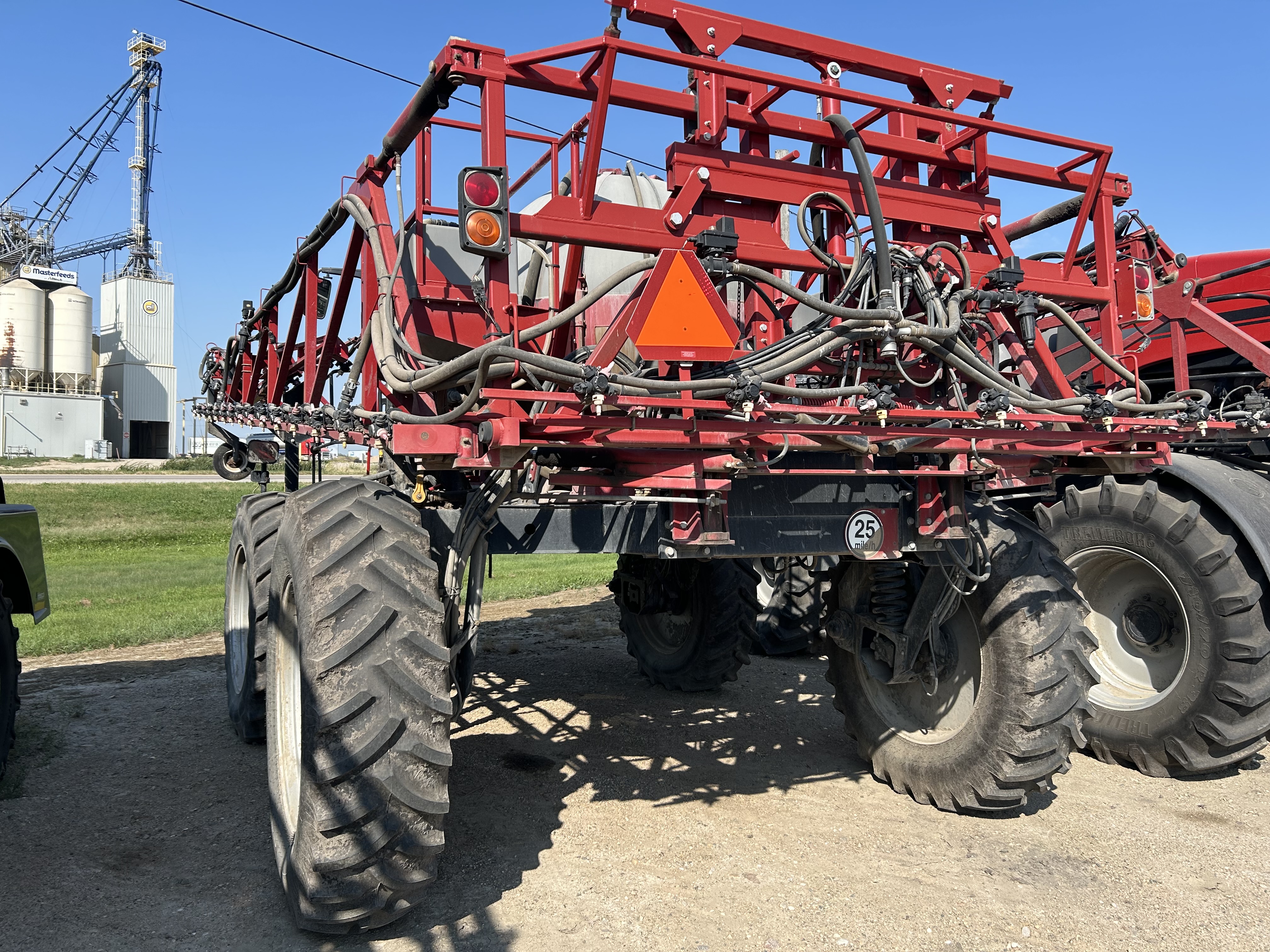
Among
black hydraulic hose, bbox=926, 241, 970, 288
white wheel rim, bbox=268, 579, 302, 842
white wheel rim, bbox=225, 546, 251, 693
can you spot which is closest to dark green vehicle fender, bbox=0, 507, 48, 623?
white wheel rim, bbox=225, 546, 251, 693

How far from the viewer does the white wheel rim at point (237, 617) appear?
5543mm

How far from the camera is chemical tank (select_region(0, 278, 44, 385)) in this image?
48.8 meters

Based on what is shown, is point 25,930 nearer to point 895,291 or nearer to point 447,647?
point 447,647

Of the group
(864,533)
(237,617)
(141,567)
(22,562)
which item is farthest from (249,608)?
(141,567)

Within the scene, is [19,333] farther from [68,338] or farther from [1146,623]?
[1146,623]

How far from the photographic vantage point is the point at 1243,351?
5.59 m

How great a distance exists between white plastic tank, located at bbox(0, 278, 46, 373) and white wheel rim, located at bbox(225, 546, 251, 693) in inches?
2087

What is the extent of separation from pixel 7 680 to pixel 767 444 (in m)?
4.08

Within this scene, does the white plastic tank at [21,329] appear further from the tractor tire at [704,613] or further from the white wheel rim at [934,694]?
the white wheel rim at [934,694]

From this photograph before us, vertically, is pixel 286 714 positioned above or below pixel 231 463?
below

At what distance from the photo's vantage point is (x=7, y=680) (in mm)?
4617

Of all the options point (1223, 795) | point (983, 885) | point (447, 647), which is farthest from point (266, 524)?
point (1223, 795)

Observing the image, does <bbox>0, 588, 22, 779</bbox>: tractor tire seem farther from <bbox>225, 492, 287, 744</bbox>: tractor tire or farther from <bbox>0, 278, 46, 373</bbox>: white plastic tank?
<bbox>0, 278, 46, 373</bbox>: white plastic tank

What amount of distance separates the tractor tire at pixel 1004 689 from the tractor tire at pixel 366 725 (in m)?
2.41
